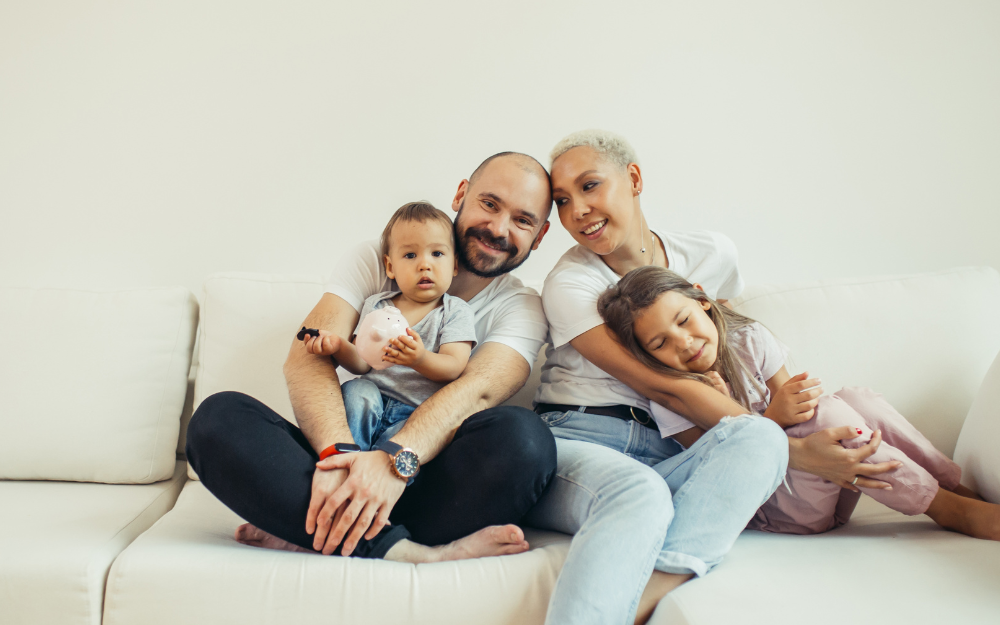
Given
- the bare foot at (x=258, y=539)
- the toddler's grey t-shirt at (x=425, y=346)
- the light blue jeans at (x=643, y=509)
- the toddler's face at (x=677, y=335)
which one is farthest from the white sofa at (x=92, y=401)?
the toddler's face at (x=677, y=335)

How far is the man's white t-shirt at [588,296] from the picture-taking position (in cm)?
147

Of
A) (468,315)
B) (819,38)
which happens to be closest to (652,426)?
(468,315)

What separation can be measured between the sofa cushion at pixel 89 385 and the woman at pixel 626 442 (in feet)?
3.40

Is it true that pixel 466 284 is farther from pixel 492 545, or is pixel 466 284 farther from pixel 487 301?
pixel 492 545

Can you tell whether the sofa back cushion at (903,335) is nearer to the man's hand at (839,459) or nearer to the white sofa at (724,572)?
the white sofa at (724,572)

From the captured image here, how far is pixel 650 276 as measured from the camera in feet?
4.74

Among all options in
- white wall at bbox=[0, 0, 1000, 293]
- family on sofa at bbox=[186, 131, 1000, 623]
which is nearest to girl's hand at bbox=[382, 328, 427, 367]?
family on sofa at bbox=[186, 131, 1000, 623]

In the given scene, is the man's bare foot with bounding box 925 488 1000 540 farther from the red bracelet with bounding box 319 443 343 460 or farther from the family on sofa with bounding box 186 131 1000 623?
the red bracelet with bounding box 319 443 343 460

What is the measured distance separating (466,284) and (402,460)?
1.95ft

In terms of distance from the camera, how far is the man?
3.63ft

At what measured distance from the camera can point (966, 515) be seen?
121 cm

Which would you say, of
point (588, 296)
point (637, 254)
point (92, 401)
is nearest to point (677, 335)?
point (588, 296)

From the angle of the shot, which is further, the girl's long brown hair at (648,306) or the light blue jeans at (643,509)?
the girl's long brown hair at (648,306)

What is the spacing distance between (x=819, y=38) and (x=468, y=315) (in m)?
1.76
